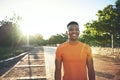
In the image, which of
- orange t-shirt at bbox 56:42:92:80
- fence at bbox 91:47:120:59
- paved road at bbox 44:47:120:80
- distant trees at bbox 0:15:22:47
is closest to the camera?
orange t-shirt at bbox 56:42:92:80

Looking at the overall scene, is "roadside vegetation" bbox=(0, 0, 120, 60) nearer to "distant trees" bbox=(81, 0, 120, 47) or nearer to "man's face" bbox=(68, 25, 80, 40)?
"distant trees" bbox=(81, 0, 120, 47)

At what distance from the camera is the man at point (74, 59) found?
3137 millimetres

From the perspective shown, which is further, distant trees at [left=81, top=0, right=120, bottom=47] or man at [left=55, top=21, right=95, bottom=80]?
distant trees at [left=81, top=0, right=120, bottom=47]

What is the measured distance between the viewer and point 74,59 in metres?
3.15

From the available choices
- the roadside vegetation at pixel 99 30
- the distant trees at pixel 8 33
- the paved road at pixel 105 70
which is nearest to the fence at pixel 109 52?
the roadside vegetation at pixel 99 30

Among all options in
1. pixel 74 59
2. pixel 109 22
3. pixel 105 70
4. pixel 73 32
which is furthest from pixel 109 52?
pixel 74 59

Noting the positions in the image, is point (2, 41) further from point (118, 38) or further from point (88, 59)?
point (88, 59)

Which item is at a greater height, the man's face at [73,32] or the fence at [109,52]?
the man's face at [73,32]

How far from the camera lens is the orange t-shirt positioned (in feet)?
10.3

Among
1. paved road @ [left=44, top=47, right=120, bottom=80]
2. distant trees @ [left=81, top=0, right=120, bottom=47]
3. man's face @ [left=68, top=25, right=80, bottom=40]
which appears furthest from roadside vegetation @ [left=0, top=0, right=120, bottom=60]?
man's face @ [left=68, top=25, right=80, bottom=40]

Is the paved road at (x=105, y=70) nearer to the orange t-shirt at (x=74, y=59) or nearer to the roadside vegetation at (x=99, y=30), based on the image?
the roadside vegetation at (x=99, y=30)

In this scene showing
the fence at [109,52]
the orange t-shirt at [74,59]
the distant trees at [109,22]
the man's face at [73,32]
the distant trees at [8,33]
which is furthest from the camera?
the distant trees at [8,33]

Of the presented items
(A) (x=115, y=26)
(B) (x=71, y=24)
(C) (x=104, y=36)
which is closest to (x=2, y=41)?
(C) (x=104, y=36)

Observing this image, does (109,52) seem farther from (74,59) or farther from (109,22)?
(74,59)
